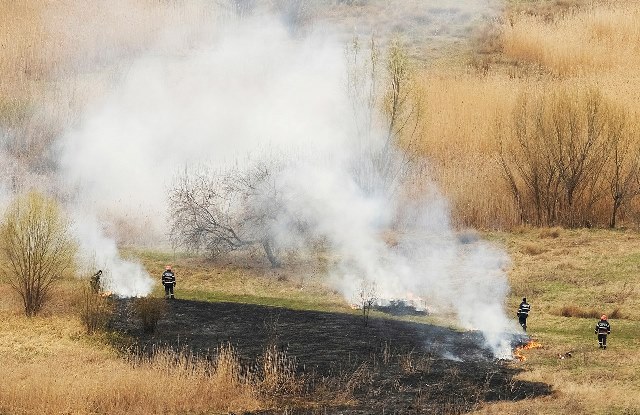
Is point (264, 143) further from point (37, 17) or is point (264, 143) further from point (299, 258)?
point (37, 17)

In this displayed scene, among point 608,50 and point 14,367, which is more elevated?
point 608,50

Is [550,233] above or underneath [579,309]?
above

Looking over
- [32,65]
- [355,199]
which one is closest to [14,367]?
[355,199]

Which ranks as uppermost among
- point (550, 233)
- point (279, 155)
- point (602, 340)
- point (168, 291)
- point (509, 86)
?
point (509, 86)

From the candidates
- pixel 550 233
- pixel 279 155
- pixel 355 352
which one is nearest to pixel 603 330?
pixel 355 352

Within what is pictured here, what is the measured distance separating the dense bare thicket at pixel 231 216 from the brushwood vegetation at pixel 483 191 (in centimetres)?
118

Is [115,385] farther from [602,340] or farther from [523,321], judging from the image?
[602,340]

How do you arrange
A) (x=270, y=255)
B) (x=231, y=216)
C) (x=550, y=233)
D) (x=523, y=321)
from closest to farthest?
(x=523, y=321) → (x=270, y=255) → (x=231, y=216) → (x=550, y=233)

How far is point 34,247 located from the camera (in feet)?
131

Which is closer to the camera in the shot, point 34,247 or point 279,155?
point 34,247

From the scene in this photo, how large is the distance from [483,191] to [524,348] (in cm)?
2134

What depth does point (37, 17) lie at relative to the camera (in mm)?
74875

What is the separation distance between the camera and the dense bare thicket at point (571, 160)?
54469 mm

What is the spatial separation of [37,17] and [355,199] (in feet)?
108
